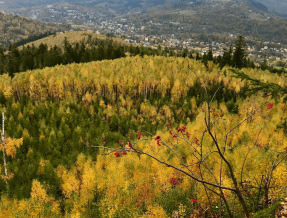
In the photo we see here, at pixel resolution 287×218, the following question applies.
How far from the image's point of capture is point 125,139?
79.7m

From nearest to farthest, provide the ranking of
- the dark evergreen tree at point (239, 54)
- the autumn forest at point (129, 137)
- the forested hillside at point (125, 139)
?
the autumn forest at point (129, 137), the forested hillside at point (125, 139), the dark evergreen tree at point (239, 54)

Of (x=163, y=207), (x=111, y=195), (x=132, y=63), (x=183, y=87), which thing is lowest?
(x=111, y=195)

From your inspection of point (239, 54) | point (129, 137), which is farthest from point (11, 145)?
point (239, 54)

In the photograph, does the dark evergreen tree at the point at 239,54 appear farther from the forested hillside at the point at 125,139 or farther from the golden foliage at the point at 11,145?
the golden foliage at the point at 11,145

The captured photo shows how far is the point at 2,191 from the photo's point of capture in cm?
5506

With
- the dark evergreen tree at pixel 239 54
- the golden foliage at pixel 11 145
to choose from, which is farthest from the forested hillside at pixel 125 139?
the dark evergreen tree at pixel 239 54

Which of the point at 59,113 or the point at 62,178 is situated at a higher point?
the point at 59,113

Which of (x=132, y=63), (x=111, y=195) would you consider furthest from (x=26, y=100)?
(x=111, y=195)

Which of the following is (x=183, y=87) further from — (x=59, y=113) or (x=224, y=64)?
(x=59, y=113)

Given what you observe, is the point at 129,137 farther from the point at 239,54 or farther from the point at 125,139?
the point at 239,54

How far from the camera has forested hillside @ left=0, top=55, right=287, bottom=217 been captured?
127 feet

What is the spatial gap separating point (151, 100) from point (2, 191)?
241 feet

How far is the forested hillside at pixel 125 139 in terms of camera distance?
38.8 m

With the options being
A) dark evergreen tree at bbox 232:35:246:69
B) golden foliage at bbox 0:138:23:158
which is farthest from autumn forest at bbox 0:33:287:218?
dark evergreen tree at bbox 232:35:246:69
